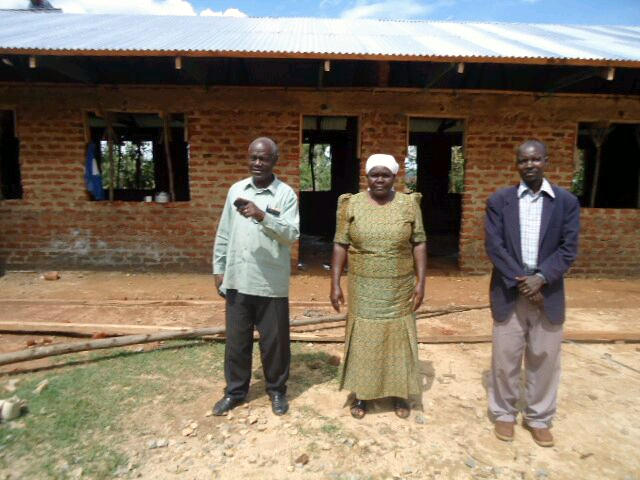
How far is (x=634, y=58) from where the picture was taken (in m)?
5.27

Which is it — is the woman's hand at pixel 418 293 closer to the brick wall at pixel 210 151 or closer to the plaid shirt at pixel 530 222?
the plaid shirt at pixel 530 222

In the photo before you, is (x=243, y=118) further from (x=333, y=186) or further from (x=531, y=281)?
(x=333, y=186)

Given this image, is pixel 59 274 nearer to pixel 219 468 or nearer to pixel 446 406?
pixel 219 468

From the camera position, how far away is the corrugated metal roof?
522 cm

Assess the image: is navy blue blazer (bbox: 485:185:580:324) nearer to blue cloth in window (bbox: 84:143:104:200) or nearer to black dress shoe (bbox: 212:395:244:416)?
black dress shoe (bbox: 212:395:244:416)

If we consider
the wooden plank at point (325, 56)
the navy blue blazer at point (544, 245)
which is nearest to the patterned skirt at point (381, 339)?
the navy blue blazer at point (544, 245)

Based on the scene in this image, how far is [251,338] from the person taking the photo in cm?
280

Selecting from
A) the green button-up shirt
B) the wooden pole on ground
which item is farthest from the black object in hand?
the wooden pole on ground

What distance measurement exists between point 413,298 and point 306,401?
3.46 ft

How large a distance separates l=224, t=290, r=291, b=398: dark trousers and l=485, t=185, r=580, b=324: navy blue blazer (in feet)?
4.44

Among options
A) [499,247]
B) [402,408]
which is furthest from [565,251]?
[402,408]

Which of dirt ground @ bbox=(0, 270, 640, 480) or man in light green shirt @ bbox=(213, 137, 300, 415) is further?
man in light green shirt @ bbox=(213, 137, 300, 415)

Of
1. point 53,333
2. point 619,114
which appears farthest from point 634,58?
point 53,333

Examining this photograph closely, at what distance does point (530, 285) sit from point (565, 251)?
0.28m
